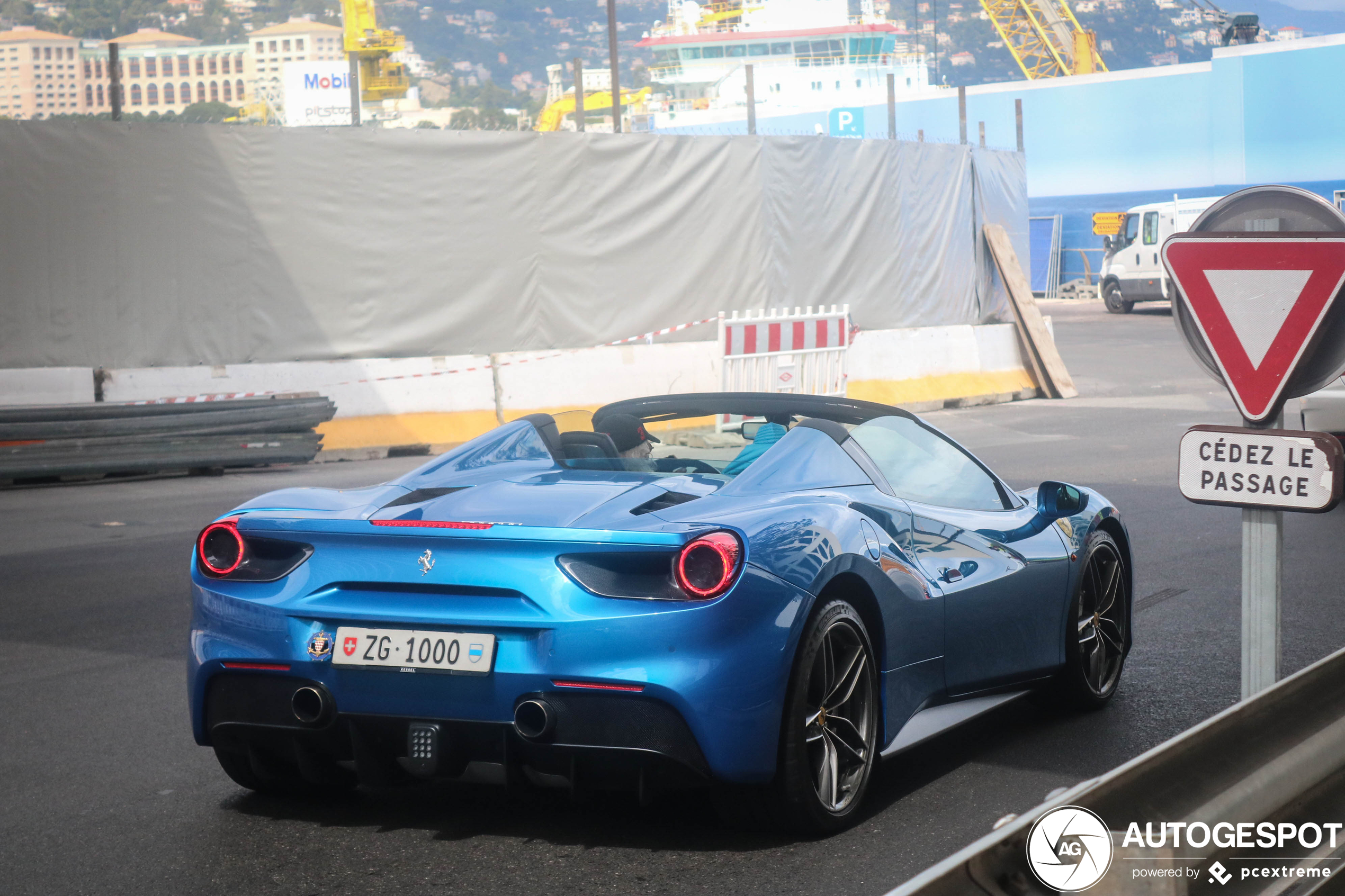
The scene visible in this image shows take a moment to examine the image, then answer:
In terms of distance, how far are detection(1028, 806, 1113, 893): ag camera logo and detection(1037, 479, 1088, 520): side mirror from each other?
3170 mm

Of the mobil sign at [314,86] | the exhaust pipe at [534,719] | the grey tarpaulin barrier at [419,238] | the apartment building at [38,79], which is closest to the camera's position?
the exhaust pipe at [534,719]

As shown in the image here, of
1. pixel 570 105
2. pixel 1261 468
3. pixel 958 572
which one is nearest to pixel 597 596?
pixel 958 572

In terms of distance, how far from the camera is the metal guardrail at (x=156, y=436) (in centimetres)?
1252

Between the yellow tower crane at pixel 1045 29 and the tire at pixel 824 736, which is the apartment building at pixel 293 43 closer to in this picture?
the yellow tower crane at pixel 1045 29

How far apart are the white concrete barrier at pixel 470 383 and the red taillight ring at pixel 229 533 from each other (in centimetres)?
925

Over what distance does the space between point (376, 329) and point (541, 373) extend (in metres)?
1.79

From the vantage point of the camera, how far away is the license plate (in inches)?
→ 143

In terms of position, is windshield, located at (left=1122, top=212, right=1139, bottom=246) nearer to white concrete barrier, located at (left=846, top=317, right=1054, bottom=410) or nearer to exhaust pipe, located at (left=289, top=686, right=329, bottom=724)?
white concrete barrier, located at (left=846, top=317, right=1054, bottom=410)

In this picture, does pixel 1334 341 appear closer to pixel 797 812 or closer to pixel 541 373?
pixel 797 812

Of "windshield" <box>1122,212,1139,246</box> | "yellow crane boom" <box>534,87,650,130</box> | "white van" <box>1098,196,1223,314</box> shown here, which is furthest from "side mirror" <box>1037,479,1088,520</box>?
"windshield" <box>1122,212,1139,246</box>

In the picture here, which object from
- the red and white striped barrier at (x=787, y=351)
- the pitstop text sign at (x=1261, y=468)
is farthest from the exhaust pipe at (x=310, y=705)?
the red and white striped barrier at (x=787, y=351)

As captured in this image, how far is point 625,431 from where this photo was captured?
191 inches

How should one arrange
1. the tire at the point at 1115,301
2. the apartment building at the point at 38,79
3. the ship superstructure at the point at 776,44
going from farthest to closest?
the ship superstructure at the point at 776,44 → the tire at the point at 1115,301 → the apartment building at the point at 38,79

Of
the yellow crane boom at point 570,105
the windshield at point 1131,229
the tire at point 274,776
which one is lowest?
the tire at point 274,776
